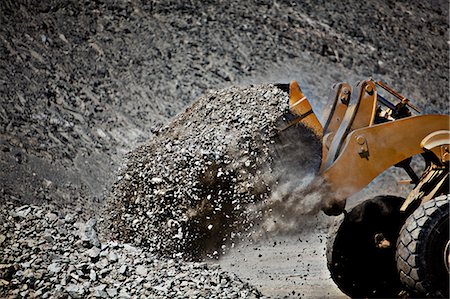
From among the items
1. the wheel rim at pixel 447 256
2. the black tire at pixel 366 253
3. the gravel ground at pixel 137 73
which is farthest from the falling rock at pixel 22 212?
the wheel rim at pixel 447 256

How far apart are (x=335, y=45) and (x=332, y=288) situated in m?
8.26

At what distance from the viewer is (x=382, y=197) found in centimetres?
500

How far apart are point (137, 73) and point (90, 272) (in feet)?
21.6

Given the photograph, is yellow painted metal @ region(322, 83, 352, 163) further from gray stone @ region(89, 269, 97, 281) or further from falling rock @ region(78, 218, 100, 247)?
falling rock @ region(78, 218, 100, 247)

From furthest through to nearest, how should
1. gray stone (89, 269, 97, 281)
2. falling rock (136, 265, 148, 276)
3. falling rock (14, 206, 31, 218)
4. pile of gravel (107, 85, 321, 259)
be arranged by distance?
pile of gravel (107, 85, 321, 259) < falling rock (14, 206, 31, 218) < falling rock (136, 265, 148, 276) < gray stone (89, 269, 97, 281)

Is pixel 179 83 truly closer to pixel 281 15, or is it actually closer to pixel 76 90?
pixel 76 90

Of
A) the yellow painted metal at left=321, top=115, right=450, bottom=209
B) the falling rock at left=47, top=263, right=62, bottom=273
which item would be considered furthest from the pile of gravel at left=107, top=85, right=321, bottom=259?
the yellow painted metal at left=321, top=115, right=450, bottom=209

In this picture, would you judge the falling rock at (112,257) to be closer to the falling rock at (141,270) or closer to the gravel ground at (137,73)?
the gravel ground at (137,73)

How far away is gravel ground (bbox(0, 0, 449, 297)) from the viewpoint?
674 centimetres

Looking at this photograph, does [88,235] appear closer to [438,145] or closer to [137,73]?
[438,145]

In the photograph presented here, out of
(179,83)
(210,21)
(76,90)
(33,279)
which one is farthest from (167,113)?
(33,279)

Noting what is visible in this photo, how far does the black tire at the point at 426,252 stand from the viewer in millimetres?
4215

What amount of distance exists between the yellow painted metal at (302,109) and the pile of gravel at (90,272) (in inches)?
57.4

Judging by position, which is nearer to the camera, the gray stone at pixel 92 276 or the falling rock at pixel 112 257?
the gray stone at pixel 92 276
